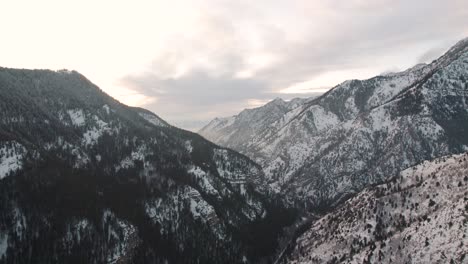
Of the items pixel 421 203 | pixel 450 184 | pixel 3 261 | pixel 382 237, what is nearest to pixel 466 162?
pixel 450 184

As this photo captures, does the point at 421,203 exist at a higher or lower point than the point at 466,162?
lower

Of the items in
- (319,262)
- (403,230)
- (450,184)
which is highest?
(450,184)

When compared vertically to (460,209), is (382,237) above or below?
below

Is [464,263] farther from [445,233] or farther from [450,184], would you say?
[450,184]

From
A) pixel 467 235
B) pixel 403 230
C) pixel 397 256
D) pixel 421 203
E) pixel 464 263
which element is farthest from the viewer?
pixel 421 203

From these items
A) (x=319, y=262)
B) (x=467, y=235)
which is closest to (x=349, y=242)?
(x=319, y=262)

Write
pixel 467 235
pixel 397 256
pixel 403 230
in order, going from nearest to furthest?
pixel 467 235
pixel 397 256
pixel 403 230

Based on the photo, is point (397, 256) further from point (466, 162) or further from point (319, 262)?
point (466, 162)

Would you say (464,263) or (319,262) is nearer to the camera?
(464,263)

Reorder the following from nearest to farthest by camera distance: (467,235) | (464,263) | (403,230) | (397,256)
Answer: (464,263) → (467,235) → (397,256) → (403,230)
